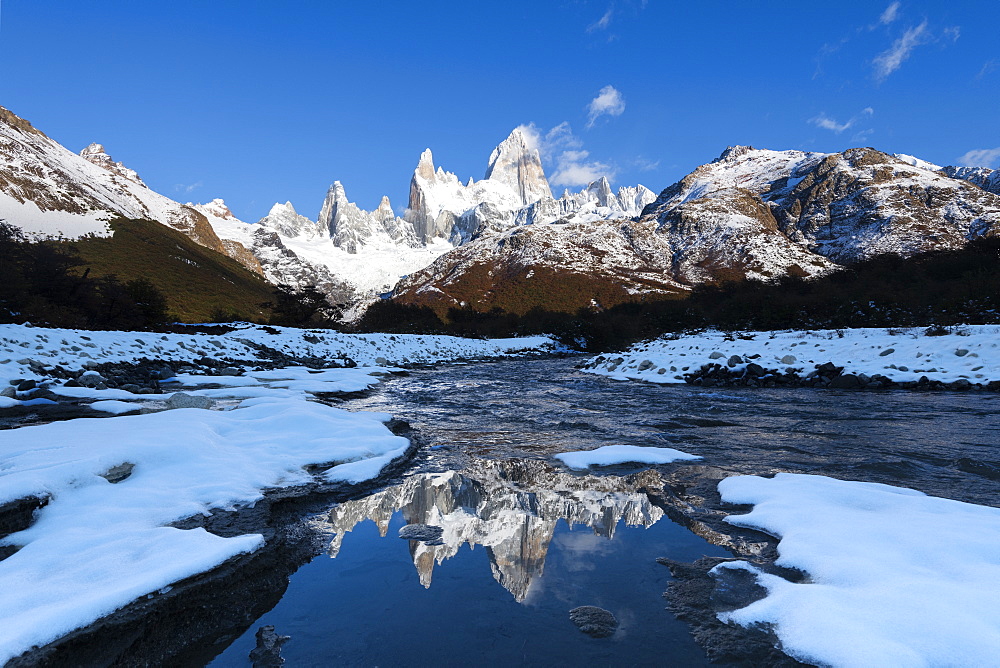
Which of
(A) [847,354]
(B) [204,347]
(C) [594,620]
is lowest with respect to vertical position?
(C) [594,620]

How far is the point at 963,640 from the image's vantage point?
64.7 inches

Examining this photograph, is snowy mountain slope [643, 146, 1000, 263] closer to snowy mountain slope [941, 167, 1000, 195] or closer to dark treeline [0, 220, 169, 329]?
snowy mountain slope [941, 167, 1000, 195]

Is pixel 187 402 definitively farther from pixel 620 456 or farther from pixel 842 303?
pixel 842 303

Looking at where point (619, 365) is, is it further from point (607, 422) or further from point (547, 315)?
A: point (547, 315)

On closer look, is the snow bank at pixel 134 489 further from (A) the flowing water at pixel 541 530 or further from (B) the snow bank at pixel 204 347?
(B) the snow bank at pixel 204 347

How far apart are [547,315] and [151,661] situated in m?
51.0

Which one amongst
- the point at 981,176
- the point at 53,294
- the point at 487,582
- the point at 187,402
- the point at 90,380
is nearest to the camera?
the point at 487,582

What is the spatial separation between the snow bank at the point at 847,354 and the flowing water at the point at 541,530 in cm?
379

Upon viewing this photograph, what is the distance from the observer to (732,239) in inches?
4205

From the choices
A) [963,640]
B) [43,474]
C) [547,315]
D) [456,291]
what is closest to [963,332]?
[963,640]

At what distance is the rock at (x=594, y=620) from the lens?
2.01 meters

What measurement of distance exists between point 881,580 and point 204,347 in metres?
18.1

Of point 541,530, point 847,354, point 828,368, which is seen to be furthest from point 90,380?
point 847,354

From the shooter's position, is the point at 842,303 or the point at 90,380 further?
the point at 842,303
